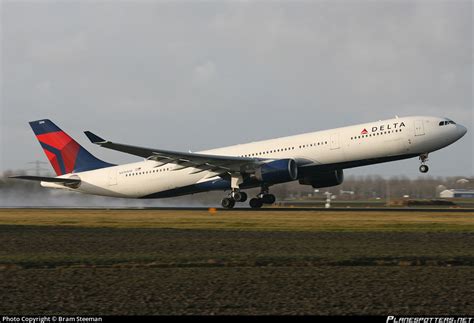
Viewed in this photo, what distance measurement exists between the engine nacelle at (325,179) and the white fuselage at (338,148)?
2.64 m

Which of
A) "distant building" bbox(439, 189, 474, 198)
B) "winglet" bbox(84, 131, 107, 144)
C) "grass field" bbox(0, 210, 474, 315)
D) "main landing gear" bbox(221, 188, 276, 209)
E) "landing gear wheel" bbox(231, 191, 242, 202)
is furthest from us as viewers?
"distant building" bbox(439, 189, 474, 198)

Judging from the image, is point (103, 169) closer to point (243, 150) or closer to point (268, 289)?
point (243, 150)

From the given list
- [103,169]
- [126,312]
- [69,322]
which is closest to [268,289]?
[126,312]

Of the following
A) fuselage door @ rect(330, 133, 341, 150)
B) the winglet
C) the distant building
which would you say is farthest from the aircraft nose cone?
the distant building

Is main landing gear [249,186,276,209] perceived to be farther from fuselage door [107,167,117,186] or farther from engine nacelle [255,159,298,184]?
fuselage door [107,167,117,186]

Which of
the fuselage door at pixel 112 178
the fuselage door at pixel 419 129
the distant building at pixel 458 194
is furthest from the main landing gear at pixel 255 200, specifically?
the distant building at pixel 458 194

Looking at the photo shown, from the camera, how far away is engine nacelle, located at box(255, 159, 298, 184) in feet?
127

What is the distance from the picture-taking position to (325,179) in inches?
1667

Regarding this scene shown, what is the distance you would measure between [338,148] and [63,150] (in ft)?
66.5

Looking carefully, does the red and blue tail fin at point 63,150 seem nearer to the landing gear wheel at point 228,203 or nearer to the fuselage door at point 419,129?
the landing gear wheel at point 228,203

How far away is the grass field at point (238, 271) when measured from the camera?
10805 millimetres

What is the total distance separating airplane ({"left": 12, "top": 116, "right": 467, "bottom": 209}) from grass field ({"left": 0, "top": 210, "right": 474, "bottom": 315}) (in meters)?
12.9

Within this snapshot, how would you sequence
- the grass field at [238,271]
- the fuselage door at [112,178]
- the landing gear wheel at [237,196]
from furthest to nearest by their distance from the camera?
the fuselage door at [112,178] < the landing gear wheel at [237,196] < the grass field at [238,271]

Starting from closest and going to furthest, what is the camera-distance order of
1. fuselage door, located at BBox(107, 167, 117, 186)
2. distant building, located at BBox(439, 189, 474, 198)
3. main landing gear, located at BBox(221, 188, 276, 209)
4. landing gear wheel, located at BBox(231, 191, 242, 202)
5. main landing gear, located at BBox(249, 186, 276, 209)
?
landing gear wheel, located at BBox(231, 191, 242, 202) → main landing gear, located at BBox(221, 188, 276, 209) → main landing gear, located at BBox(249, 186, 276, 209) → fuselage door, located at BBox(107, 167, 117, 186) → distant building, located at BBox(439, 189, 474, 198)
